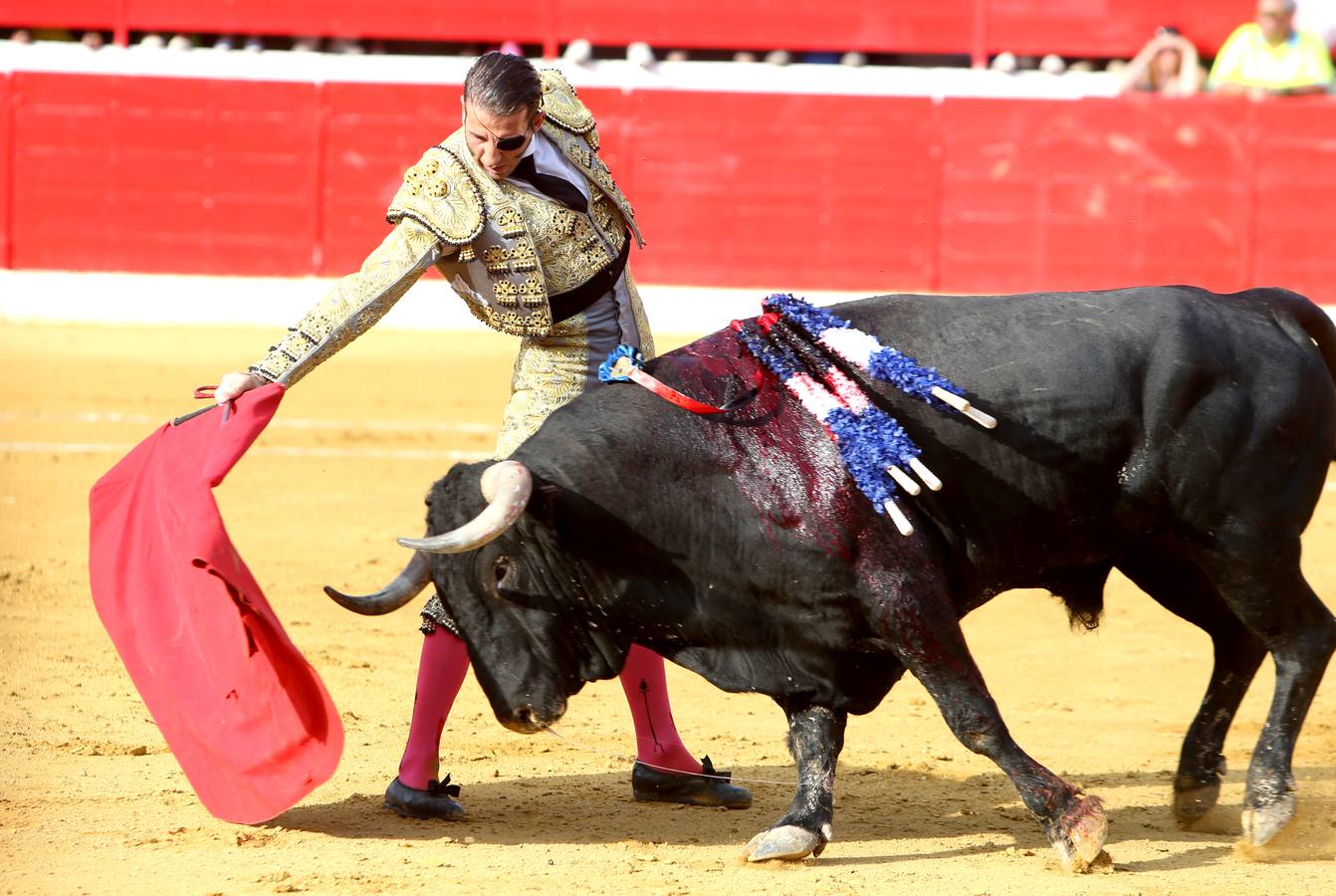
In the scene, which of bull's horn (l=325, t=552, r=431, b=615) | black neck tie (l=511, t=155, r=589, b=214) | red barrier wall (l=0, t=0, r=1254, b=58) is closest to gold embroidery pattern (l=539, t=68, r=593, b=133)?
black neck tie (l=511, t=155, r=589, b=214)

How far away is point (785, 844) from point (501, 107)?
1380 millimetres

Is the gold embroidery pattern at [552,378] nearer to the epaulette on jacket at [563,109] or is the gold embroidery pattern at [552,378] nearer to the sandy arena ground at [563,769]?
the epaulette on jacket at [563,109]

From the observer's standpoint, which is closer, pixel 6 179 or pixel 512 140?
pixel 512 140

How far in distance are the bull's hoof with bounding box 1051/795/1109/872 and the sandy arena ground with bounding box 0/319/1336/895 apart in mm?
42

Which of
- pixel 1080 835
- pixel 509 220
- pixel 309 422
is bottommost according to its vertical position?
pixel 309 422

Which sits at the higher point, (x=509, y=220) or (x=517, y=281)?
(x=509, y=220)

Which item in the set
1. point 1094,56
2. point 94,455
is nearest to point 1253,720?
point 94,455

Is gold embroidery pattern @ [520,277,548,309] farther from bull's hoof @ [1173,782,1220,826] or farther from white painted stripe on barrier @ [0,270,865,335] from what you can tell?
white painted stripe on barrier @ [0,270,865,335]

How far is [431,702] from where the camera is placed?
341cm

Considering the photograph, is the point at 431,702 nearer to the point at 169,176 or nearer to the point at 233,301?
the point at 233,301

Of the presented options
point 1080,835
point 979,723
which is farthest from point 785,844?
point 1080,835

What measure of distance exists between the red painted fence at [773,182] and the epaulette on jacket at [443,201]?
27.4 ft

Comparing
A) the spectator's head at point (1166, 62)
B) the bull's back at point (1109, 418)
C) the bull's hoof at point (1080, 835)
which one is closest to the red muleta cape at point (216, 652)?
the bull's back at point (1109, 418)

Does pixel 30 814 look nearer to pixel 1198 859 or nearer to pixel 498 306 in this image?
pixel 498 306
